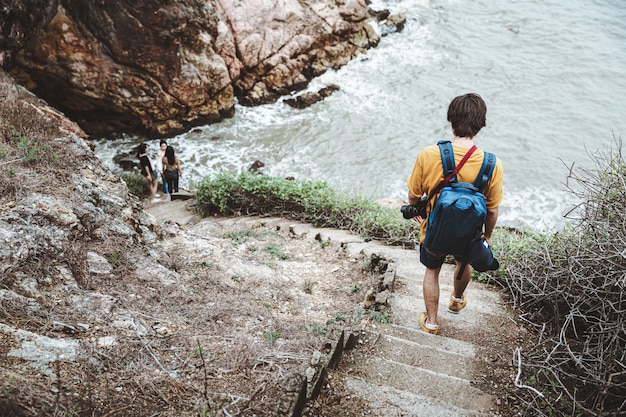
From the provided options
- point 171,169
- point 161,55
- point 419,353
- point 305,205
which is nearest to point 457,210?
point 419,353

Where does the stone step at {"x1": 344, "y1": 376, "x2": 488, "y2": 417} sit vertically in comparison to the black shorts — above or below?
below

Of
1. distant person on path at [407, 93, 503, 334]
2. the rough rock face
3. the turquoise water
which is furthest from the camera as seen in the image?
the turquoise water

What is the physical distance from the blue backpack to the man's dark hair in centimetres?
15

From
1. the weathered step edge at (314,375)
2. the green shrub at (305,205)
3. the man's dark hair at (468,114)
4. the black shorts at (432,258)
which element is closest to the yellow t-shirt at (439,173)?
the man's dark hair at (468,114)

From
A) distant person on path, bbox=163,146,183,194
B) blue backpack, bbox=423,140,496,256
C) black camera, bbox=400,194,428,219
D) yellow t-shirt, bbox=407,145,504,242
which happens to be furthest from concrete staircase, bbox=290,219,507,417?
distant person on path, bbox=163,146,183,194

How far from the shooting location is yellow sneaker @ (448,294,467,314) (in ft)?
12.9

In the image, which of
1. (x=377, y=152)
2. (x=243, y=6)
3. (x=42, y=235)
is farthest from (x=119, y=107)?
(x=42, y=235)

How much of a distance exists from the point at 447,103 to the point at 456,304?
1196cm

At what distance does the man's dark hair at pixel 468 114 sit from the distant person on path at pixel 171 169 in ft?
26.3

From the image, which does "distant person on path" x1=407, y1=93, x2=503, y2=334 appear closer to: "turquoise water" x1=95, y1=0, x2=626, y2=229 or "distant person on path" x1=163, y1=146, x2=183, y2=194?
"turquoise water" x1=95, y1=0, x2=626, y2=229

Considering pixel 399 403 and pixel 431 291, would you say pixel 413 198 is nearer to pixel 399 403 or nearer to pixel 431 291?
pixel 431 291

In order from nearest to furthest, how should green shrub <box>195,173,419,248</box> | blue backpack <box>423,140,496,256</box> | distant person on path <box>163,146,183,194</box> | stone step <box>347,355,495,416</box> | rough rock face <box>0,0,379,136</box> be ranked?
stone step <box>347,355,495,416</box>
blue backpack <box>423,140,496,256</box>
green shrub <box>195,173,419,248</box>
distant person on path <box>163,146,183,194</box>
rough rock face <box>0,0,379,136</box>

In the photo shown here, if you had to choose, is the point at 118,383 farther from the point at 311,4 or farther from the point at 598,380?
the point at 311,4

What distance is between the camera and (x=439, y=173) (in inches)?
125
